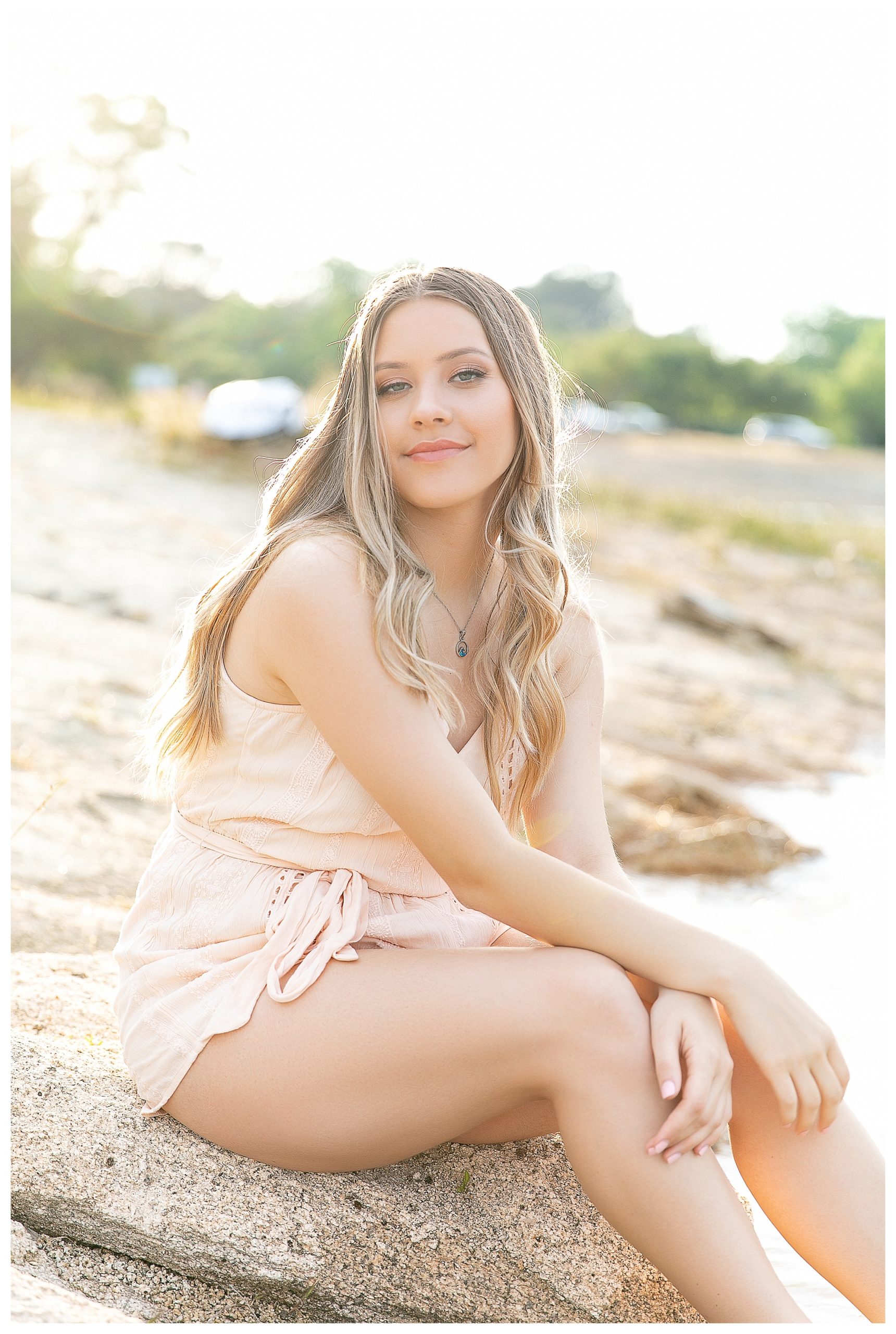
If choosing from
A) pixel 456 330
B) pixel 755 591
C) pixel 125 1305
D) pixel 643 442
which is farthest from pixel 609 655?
pixel 643 442

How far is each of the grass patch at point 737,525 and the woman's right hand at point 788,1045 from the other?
33.1 ft

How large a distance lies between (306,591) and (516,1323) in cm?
127

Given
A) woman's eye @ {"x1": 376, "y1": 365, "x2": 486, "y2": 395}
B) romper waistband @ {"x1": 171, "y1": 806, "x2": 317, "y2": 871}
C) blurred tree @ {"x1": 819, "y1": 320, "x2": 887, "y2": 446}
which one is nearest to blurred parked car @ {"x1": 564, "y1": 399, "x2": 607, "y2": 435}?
woman's eye @ {"x1": 376, "y1": 365, "x2": 486, "y2": 395}

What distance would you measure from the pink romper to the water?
3.15 feet

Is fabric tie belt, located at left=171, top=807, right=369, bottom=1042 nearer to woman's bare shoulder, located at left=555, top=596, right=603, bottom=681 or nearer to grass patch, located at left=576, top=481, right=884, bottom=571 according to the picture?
woman's bare shoulder, located at left=555, top=596, right=603, bottom=681

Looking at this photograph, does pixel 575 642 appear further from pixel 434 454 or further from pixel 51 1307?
pixel 51 1307

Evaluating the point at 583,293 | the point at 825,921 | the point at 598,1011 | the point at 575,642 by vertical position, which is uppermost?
the point at 583,293

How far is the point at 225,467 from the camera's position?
10711 millimetres

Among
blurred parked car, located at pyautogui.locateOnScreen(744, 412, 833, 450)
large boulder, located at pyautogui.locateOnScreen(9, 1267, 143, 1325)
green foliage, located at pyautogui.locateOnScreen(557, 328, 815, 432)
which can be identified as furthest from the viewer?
green foliage, located at pyautogui.locateOnScreen(557, 328, 815, 432)

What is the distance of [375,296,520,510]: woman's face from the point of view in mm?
2383

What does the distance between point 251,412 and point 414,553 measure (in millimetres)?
9386

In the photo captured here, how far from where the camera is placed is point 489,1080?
2.04 metres

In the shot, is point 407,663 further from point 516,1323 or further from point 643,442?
point 643,442

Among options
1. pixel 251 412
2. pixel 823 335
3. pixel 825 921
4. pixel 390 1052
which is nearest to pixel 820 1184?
pixel 390 1052
